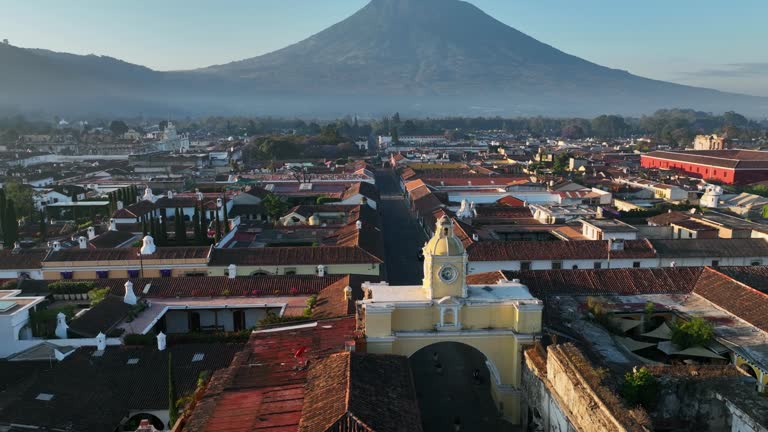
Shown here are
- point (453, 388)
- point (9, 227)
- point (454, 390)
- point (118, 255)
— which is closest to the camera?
point (454, 390)

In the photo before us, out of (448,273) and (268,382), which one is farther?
(448,273)

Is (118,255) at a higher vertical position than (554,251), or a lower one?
lower

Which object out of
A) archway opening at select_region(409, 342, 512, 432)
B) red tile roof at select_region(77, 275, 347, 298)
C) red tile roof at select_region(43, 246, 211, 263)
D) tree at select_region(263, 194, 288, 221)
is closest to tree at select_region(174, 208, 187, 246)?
red tile roof at select_region(43, 246, 211, 263)

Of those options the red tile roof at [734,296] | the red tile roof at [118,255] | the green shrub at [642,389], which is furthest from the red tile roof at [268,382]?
the red tile roof at [734,296]

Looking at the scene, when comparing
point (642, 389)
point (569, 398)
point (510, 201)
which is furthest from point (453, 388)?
point (510, 201)

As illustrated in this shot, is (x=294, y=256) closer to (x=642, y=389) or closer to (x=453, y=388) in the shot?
(x=453, y=388)

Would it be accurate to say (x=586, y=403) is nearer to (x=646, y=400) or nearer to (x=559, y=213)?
(x=646, y=400)

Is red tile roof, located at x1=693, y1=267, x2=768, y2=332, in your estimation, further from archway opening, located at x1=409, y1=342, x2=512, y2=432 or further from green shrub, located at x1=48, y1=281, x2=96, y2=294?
green shrub, located at x1=48, y1=281, x2=96, y2=294
